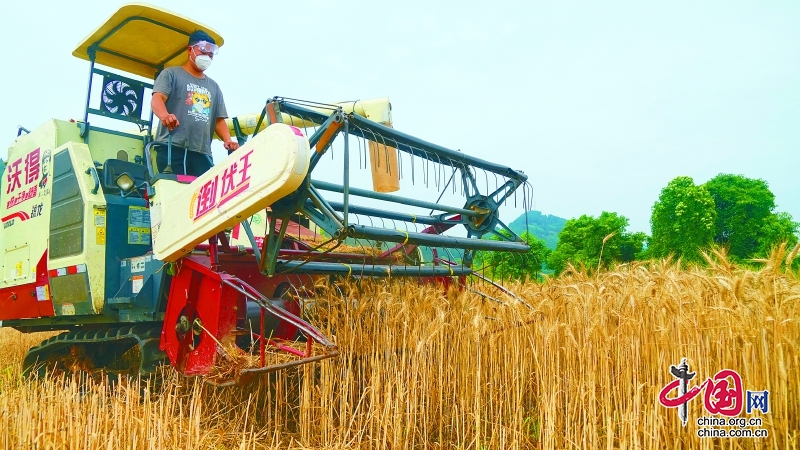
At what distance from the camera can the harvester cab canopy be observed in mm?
4992

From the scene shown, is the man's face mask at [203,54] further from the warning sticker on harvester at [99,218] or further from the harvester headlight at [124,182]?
the warning sticker on harvester at [99,218]

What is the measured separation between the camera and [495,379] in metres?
3.31

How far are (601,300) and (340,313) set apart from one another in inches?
60.5

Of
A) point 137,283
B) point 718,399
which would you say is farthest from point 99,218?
point 718,399

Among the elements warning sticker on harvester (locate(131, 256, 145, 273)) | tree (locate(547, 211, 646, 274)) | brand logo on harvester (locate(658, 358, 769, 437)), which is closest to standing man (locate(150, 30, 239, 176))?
warning sticker on harvester (locate(131, 256, 145, 273))

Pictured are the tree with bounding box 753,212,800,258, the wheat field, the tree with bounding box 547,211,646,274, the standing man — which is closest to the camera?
the wheat field

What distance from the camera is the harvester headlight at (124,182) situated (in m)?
4.33

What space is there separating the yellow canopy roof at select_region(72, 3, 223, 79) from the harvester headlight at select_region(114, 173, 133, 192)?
1.46 m

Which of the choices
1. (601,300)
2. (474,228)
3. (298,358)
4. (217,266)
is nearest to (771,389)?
(601,300)

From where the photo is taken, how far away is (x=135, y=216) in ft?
14.5

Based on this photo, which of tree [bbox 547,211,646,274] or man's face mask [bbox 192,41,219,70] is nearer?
man's face mask [bbox 192,41,219,70]

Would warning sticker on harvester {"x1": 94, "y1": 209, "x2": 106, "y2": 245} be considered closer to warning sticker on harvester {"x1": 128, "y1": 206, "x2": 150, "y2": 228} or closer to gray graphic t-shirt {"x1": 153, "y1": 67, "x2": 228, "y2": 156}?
warning sticker on harvester {"x1": 128, "y1": 206, "x2": 150, "y2": 228}

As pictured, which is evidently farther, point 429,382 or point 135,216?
point 135,216

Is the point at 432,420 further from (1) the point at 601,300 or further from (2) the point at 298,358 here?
(1) the point at 601,300
